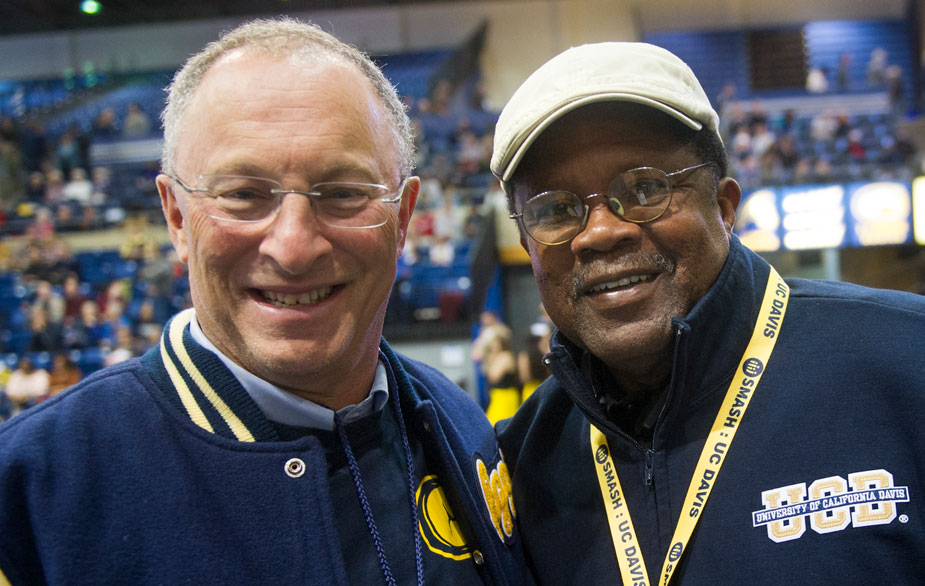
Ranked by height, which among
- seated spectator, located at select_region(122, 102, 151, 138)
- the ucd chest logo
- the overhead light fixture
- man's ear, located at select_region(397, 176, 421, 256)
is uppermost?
the overhead light fixture

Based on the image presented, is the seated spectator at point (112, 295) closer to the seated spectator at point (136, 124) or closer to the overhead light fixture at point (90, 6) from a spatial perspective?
the seated spectator at point (136, 124)

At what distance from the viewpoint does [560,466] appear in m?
1.79

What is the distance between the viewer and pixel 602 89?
1536mm

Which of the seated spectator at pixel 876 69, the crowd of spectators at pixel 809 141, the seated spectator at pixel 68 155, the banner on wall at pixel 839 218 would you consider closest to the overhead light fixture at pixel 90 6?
the seated spectator at pixel 68 155

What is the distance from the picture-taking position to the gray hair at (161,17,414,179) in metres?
1.45

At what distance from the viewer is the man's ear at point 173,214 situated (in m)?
1.49

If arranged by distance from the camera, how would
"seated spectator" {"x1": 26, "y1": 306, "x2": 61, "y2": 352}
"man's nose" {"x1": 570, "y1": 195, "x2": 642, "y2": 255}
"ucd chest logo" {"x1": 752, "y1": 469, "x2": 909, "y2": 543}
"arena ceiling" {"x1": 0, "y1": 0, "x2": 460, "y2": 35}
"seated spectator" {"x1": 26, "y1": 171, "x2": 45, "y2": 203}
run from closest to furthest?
1. "ucd chest logo" {"x1": 752, "y1": 469, "x2": 909, "y2": 543}
2. "man's nose" {"x1": 570, "y1": 195, "x2": 642, "y2": 255}
3. "seated spectator" {"x1": 26, "y1": 306, "x2": 61, "y2": 352}
4. "seated spectator" {"x1": 26, "y1": 171, "x2": 45, "y2": 203}
5. "arena ceiling" {"x1": 0, "y1": 0, "x2": 460, "y2": 35}

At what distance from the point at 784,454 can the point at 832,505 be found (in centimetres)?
12

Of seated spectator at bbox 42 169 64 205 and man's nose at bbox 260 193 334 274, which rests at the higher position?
seated spectator at bbox 42 169 64 205

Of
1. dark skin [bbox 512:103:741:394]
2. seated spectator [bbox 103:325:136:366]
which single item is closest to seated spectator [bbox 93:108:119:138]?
seated spectator [bbox 103:325:136:366]

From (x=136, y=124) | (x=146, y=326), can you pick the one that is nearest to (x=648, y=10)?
(x=136, y=124)

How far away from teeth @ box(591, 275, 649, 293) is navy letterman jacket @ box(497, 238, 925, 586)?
129mm

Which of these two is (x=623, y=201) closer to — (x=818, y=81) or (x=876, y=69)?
(x=818, y=81)

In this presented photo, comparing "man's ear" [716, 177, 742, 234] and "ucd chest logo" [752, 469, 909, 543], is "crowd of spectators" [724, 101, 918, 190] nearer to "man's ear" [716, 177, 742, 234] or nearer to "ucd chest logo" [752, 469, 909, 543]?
"man's ear" [716, 177, 742, 234]
